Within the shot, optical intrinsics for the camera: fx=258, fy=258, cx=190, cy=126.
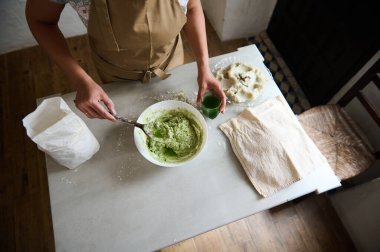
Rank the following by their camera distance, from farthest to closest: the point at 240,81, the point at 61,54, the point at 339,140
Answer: the point at 339,140 → the point at 240,81 → the point at 61,54

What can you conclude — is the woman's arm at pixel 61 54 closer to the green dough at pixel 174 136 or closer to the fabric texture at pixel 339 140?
the green dough at pixel 174 136

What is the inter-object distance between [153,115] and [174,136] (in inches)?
5.5

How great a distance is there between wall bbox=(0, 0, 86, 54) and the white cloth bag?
1.72 m

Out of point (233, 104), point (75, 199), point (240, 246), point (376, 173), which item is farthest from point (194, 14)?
point (376, 173)

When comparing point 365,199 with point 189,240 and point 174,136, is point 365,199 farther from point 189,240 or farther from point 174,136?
point 174,136

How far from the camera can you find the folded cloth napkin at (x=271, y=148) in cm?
104

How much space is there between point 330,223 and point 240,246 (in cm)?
67

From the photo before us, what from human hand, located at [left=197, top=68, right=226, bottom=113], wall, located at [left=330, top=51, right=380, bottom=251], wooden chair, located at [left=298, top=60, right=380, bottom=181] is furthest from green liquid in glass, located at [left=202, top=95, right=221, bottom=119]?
wall, located at [left=330, top=51, right=380, bottom=251]

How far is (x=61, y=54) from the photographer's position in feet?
3.30

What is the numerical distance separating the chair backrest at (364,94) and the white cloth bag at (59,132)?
155 cm

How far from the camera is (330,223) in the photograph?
1.82 m

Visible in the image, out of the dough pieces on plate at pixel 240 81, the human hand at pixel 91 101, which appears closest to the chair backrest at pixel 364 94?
the dough pieces on plate at pixel 240 81

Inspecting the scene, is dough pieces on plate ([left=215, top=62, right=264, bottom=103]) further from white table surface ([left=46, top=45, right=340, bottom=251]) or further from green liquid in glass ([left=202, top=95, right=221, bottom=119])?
white table surface ([left=46, top=45, right=340, bottom=251])

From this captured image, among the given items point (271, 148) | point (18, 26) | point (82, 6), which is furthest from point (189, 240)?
point (18, 26)
